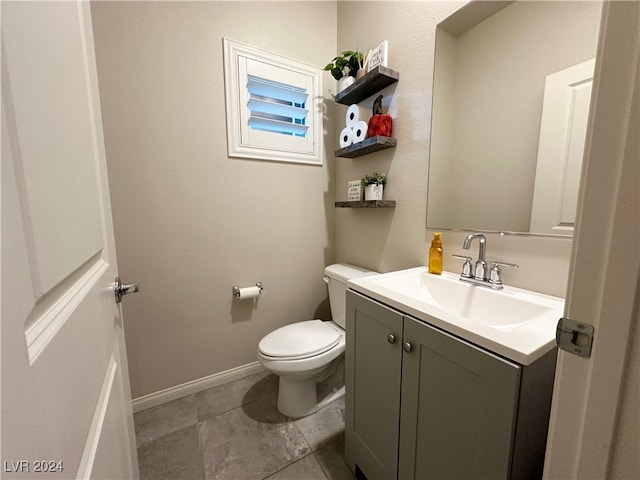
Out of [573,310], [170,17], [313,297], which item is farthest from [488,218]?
[170,17]

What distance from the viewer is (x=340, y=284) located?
1592 mm

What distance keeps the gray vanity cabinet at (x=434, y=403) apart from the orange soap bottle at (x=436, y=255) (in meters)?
0.42

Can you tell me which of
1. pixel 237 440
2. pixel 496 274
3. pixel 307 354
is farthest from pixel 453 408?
pixel 237 440

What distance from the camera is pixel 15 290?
0.24 meters

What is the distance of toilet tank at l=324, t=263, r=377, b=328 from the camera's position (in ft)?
5.13

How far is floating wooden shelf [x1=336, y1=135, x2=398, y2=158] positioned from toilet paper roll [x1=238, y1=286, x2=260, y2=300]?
3.34 ft

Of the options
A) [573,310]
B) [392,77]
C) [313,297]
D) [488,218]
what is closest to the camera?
[573,310]

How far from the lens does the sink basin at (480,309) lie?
2.00 ft

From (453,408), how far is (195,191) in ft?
5.06

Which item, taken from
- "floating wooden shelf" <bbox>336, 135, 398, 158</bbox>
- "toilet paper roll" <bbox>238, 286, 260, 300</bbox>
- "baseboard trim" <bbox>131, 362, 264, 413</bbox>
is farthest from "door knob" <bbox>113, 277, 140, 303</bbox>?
"floating wooden shelf" <bbox>336, 135, 398, 158</bbox>

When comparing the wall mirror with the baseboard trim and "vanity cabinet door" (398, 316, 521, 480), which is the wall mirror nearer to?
"vanity cabinet door" (398, 316, 521, 480)

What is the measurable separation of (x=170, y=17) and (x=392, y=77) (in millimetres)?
1190

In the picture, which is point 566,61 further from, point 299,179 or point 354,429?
point 354,429

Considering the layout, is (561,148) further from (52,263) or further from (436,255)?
(52,263)
